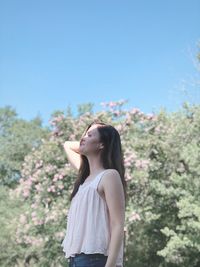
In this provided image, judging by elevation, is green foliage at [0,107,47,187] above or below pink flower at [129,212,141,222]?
above

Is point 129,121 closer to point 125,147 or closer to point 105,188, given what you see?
point 125,147

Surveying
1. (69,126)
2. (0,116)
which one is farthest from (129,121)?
(0,116)

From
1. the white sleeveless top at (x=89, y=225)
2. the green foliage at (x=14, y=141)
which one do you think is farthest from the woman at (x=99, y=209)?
the green foliage at (x=14, y=141)

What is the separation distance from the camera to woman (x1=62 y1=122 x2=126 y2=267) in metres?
1.62

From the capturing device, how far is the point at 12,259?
12852mm

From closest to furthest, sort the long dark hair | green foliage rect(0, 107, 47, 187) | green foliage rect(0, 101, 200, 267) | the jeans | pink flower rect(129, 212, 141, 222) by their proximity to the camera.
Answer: the jeans < the long dark hair < pink flower rect(129, 212, 141, 222) < green foliage rect(0, 101, 200, 267) < green foliage rect(0, 107, 47, 187)

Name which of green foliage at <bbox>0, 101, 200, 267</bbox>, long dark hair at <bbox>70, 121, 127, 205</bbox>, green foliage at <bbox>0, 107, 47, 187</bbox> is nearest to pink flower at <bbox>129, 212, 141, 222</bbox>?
green foliage at <bbox>0, 101, 200, 267</bbox>

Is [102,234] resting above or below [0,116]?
below

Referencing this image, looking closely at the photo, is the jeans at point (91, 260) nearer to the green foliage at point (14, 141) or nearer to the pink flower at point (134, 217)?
the pink flower at point (134, 217)

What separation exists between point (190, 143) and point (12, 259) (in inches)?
269

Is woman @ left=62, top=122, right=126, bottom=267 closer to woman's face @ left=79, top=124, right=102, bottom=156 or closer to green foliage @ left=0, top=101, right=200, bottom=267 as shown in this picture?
woman's face @ left=79, top=124, right=102, bottom=156

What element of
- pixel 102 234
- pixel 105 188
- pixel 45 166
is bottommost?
pixel 102 234

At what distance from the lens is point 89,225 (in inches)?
65.1

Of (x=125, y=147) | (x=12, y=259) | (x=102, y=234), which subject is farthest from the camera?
(x=12, y=259)
